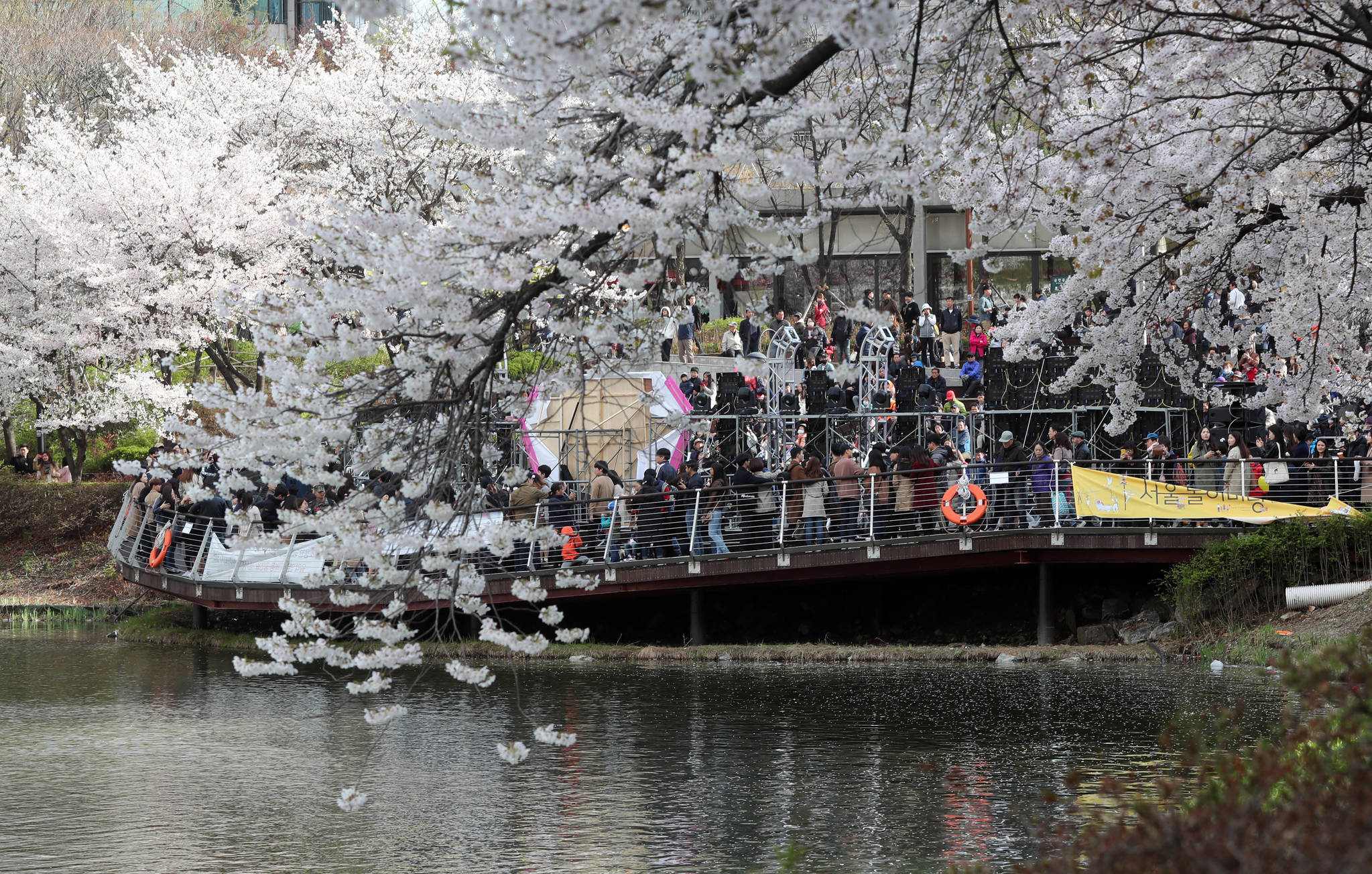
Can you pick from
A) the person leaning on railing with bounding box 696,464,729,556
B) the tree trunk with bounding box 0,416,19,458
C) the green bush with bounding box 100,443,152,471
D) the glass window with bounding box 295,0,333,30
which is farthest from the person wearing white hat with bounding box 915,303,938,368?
the glass window with bounding box 295,0,333,30

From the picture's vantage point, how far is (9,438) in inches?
1414

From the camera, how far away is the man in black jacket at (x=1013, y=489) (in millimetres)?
20453

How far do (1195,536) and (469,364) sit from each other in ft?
45.8

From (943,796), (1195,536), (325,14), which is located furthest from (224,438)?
(325,14)

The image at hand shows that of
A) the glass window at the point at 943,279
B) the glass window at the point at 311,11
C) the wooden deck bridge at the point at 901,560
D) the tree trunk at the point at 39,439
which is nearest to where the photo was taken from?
the wooden deck bridge at the point at 901,560

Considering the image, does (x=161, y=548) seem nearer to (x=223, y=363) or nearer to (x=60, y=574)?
(x=223, y=363)

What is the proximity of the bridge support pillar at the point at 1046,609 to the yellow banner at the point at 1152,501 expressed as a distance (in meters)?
1.36

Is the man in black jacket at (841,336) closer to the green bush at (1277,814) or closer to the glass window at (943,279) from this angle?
the glass window at (943,279)

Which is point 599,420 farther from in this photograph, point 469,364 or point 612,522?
point 469,364

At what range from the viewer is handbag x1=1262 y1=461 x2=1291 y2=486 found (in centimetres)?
1962

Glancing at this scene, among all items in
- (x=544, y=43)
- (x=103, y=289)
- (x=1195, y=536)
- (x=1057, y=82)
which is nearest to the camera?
(x=544, y=43)

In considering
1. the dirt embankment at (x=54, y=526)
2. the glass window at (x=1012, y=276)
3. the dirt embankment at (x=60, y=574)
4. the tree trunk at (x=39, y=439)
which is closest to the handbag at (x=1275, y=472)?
the dirt embankment at (x=60, y=574)

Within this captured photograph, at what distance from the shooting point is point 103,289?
106 feet

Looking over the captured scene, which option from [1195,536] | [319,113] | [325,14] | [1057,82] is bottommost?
[1195,536]
